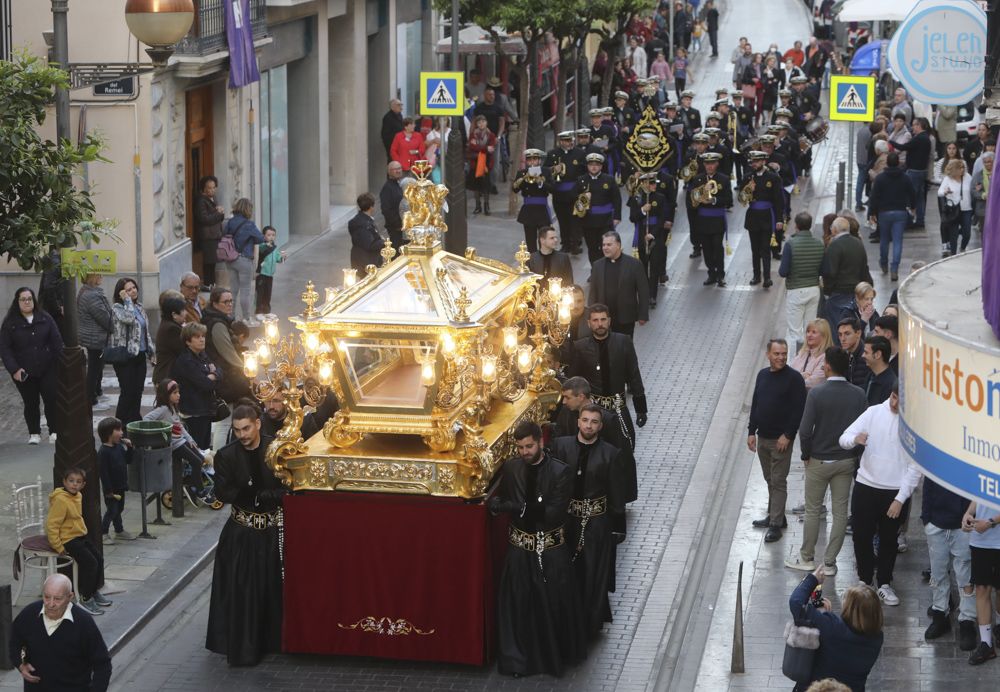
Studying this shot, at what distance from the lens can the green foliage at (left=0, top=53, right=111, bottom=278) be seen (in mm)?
12016

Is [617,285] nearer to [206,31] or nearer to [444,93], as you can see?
[206,31]

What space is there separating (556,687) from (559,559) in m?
0.82

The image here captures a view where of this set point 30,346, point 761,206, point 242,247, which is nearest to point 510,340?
point 30,346

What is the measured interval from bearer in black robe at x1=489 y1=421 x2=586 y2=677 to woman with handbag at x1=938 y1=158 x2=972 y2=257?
552 inches

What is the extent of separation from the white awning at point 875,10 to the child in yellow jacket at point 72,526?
19.2 m

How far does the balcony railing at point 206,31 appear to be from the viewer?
23406 millimetres

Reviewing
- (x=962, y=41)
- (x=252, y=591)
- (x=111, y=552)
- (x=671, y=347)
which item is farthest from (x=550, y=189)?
(x=252, y=591)

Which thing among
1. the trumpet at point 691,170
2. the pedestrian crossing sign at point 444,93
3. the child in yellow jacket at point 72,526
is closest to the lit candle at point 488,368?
the child in yellow jacket at point 72,526

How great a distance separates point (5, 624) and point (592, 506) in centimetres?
393

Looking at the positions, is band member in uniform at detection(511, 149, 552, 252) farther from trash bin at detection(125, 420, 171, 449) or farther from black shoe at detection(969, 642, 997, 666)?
black shoe at detection(969, 642, 997, 666)

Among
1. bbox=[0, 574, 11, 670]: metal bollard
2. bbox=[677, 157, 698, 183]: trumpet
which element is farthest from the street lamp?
bbox=[677, 157, 698, 183]: trumpet

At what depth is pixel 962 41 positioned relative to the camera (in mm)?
18578

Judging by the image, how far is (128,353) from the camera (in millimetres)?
17797

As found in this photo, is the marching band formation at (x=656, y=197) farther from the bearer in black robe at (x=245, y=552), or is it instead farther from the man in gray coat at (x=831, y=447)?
the bearer in black robe at (x=245, y=552)
